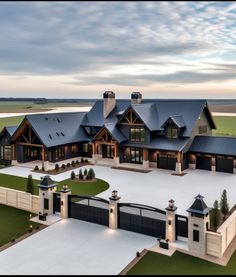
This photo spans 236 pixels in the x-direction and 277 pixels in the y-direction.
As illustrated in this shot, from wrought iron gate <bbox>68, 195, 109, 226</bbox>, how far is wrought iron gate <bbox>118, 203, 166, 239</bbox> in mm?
1047

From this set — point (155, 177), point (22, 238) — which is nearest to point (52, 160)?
point (155, 177)

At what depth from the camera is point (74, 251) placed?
51.1 feet

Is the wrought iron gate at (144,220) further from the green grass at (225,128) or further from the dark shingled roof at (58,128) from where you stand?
the green grass at (225,128)

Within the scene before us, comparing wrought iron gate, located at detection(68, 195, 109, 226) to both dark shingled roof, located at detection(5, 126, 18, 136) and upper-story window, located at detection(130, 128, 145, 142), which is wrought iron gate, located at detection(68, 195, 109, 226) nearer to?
upper-story window, located at detection(130, 128, 145, 142)

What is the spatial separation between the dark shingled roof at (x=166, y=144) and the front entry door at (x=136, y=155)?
39.5 inches

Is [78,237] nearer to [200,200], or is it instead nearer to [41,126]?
[200,200]

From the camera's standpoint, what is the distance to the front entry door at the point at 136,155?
123 feet

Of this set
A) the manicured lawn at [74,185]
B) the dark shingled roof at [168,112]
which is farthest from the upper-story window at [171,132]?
the manicured lawn at [74,185]

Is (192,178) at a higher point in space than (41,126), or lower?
lower

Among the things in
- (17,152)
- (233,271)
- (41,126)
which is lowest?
(233,271)

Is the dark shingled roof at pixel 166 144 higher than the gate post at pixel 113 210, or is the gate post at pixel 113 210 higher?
the dark shingled roof at pixel 166 144

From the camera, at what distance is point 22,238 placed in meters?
17.2

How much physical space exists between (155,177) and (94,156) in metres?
10.4

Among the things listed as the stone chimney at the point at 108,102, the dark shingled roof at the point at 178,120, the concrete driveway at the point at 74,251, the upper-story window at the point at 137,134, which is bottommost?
the concrete driveway at the point at 74,251
